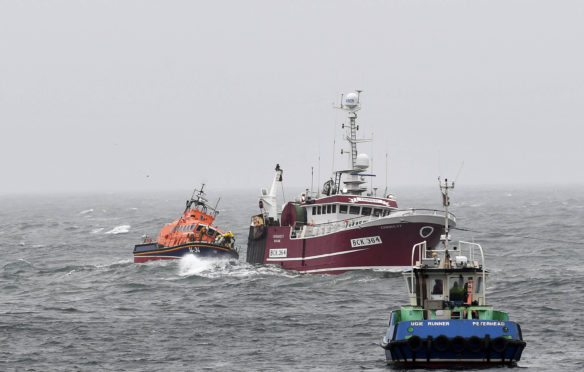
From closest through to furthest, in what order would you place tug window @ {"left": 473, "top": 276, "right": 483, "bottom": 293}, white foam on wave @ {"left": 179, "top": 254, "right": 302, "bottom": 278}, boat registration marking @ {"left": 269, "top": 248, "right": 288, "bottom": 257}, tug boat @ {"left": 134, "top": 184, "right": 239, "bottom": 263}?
1. tug window @ {"left": 473, "top": 276, "right": 483, "bottom": 293}
2. white foam on wave @ {"left": 179, "top": 254, "right": 302, "bottom": 278}
3. boat registration marking @ {"left": 269, "top": 248, "right": 288, "bottom": 257}
4. tug boat @ {"left": 134, "top": 184, "right": 239, "bottom": 263}

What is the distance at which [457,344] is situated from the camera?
29.9m

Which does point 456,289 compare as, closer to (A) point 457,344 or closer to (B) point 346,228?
(A) point 457,344

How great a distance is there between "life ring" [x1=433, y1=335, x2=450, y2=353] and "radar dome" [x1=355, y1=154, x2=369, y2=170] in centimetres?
3411

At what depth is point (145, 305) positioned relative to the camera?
48594 millimetres

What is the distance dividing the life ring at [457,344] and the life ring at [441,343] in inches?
6.6

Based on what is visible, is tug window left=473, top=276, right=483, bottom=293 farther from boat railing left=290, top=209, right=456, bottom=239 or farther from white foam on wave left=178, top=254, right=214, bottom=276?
white foam on wave left=178, top=254, right=214, bottom=276

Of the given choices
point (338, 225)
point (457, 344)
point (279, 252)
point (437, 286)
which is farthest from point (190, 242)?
point (457, 344)

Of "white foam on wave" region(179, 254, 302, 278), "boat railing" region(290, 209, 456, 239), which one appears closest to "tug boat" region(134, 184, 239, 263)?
"white foam on wave" region(179, 254, 302, 278)

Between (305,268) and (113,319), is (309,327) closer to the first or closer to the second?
(113,319)

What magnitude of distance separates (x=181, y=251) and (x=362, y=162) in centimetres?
1647

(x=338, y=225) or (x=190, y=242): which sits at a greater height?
(x=338, y=225)

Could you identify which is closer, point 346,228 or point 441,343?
point 441,343

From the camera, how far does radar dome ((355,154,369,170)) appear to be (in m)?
63.3

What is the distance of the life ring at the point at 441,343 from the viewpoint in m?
29.8
